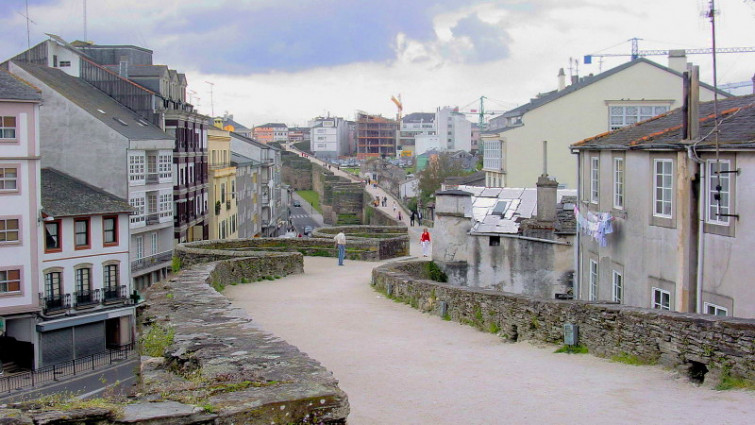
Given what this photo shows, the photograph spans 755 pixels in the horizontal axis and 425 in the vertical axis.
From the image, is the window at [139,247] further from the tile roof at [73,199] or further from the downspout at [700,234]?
the downspout at [700,234]

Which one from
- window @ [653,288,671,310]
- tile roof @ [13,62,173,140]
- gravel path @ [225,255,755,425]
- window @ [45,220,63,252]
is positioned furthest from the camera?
tile roof @ [13,62,173,140]

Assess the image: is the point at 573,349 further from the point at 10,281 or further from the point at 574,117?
the point at 574,117

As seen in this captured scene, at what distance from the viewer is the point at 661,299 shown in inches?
666

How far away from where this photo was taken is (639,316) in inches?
440

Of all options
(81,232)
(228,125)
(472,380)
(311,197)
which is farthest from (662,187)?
(311,197)

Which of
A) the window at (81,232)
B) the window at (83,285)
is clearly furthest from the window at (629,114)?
the window at (83,285)

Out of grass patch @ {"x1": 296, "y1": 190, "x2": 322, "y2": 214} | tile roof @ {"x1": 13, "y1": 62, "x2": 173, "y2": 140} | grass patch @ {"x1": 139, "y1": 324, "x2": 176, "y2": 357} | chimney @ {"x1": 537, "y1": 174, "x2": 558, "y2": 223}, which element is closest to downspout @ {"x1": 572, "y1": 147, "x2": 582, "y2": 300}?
chimney @ {"x1": 537, "y1": 174, "x2": 558, "y2": 223}

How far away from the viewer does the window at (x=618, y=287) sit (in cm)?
1922

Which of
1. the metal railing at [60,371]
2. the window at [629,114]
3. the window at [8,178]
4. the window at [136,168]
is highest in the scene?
the window at [629,114]

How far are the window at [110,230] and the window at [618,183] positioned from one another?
30286 mm

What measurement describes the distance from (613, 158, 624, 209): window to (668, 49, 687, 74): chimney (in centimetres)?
3107

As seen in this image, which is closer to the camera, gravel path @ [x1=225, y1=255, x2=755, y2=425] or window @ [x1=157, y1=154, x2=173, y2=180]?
gravel path @ [x1=225, y1=255, x2=755, y2=425]

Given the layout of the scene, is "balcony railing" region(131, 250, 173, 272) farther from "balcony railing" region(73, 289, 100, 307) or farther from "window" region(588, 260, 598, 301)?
"window" region(588, 260, 598, 301)

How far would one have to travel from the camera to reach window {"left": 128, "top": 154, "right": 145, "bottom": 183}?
4684 cm
